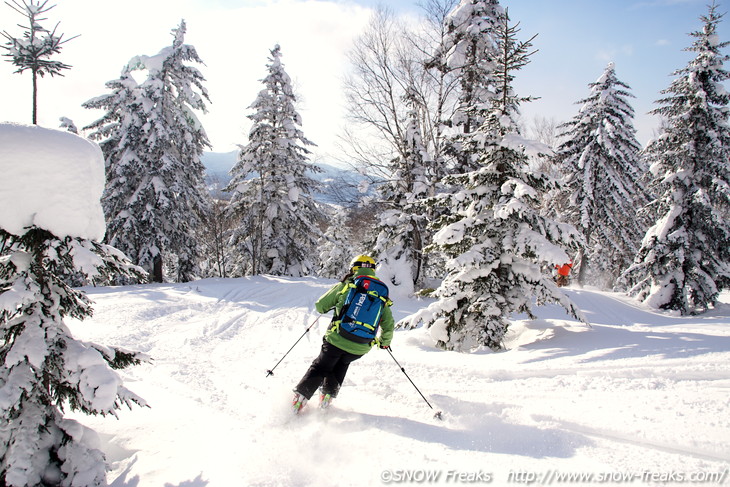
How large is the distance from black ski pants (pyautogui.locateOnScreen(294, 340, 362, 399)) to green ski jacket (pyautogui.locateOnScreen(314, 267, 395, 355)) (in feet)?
0.29

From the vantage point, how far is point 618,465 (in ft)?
10.5

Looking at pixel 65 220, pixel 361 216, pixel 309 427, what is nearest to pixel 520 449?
pixel 309 427

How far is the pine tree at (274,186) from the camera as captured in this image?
2072 cm

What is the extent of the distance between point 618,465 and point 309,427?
9.96ft

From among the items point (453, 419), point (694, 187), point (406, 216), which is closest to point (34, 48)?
point (453, 419)

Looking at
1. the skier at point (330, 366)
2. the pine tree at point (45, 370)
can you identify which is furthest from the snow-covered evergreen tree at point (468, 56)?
the pine tree at point (45, 370)

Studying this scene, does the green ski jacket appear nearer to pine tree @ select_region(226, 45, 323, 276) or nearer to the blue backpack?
the blue backpack

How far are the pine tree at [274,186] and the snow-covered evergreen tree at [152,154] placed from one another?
2.68m

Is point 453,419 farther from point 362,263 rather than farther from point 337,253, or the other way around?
point 337,253

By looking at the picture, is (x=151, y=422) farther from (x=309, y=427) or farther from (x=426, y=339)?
(x=426, y=339)

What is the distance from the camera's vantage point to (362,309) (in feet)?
16.1

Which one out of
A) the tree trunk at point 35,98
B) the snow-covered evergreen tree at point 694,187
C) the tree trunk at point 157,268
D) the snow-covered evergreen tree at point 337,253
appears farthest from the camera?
the snow-covered evergreen tree at point 337,253

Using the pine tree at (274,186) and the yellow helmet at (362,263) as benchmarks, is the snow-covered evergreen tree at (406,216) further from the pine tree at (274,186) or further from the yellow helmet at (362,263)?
the yellow helmet at (362,263)

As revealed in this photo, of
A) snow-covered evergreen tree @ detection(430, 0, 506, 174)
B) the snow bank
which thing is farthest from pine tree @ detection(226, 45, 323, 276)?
the snow bank
